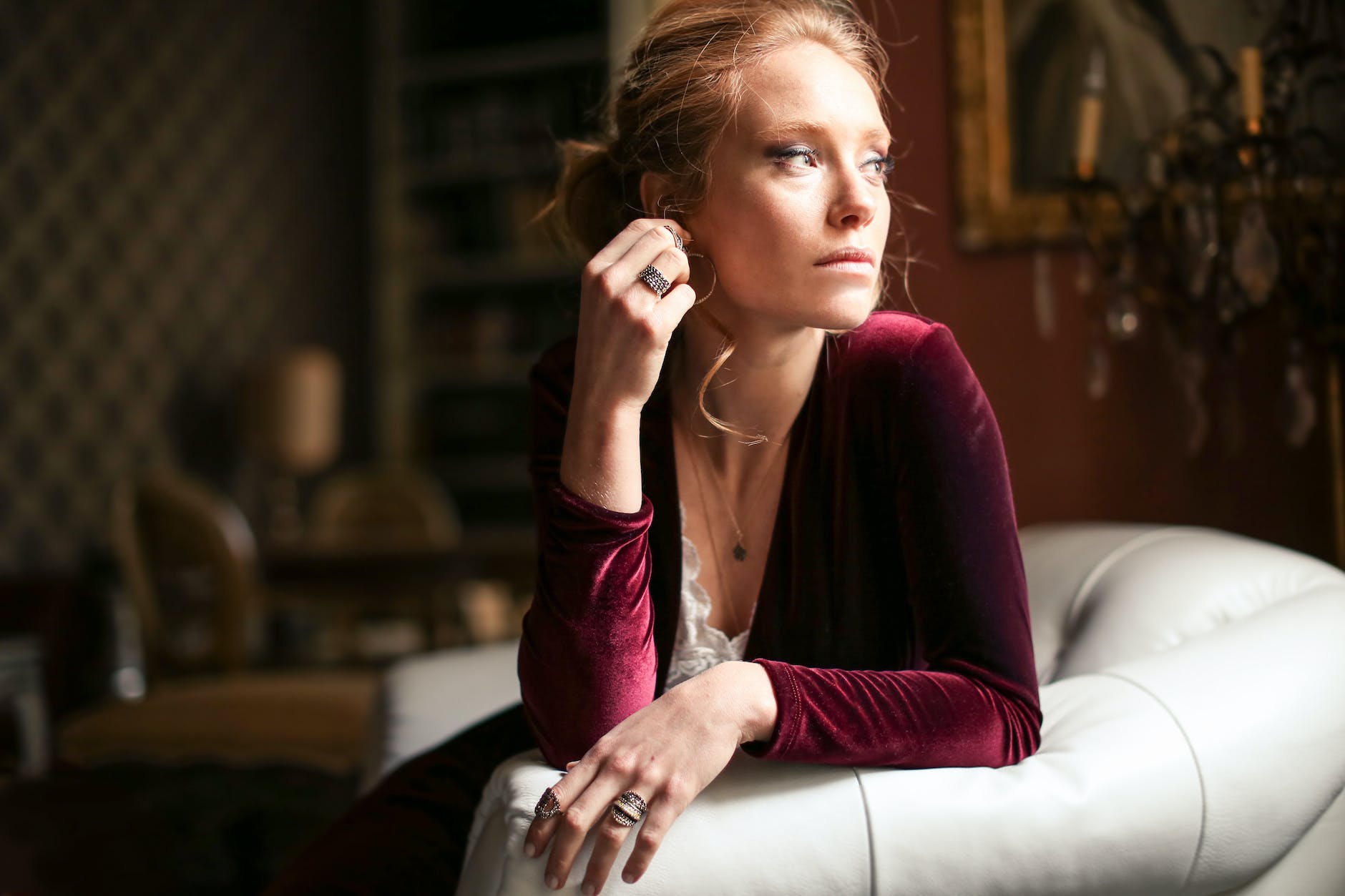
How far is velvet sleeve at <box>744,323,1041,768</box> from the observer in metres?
0.86

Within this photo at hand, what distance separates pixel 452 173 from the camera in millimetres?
5266

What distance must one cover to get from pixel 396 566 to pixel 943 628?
2.16 meters

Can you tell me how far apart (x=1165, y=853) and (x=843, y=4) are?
2.64 ft

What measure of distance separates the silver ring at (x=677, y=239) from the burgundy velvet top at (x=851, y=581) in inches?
7.4

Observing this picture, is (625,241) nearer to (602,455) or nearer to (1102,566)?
(602,455)

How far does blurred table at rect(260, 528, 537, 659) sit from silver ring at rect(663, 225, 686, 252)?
195 centimetres

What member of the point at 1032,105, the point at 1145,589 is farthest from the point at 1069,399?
the point at 1145,589

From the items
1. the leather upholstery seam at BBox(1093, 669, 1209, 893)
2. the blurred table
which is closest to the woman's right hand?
the leather upholstery seam at BBox(1093, 669, 1209, 893)

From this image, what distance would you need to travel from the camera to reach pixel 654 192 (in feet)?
3.50

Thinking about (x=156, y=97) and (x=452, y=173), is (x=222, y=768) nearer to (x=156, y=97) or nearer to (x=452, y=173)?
(x=156, y=97)

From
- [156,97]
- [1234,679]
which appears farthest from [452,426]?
[1234,679]

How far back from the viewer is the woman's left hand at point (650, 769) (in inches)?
31.0

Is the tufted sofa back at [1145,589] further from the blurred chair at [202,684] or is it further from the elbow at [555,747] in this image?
the blurred chair at [202,684]

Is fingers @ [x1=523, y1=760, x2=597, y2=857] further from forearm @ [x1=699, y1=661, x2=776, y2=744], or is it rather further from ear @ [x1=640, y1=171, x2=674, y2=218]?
ear @ [x1=640, y1=171, x2=674, y2=218]
